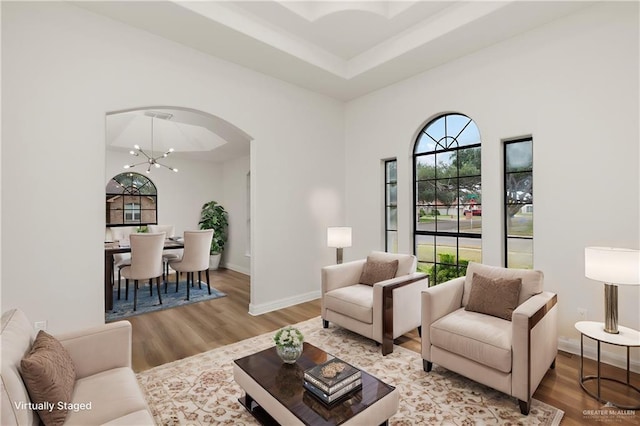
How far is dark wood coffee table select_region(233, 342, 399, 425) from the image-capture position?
1.64m

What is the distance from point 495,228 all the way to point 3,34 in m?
5.05

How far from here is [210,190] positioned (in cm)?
794

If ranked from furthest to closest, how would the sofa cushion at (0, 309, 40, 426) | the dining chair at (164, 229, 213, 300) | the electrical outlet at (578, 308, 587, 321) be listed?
the dining chair at (164, 229, 213, 300)
the electrical outlet at (578, 308, 587, 321)
the sofa cushion at (0, 309, 40, 426)

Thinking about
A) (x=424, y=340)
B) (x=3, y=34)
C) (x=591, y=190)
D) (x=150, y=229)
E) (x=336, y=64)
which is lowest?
(x=424, y=340)

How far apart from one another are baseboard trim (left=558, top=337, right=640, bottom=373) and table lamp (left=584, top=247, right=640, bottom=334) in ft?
2.52

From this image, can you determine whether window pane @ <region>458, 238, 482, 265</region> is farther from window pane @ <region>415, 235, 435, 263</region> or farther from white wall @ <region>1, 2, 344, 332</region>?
white wall @ <region>1, 2, 344, 332</region>

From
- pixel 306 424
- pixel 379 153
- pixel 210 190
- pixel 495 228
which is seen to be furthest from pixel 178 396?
pixel 210 190

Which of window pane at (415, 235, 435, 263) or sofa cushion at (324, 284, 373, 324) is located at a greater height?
window pane at (415, 235, 435, 263)

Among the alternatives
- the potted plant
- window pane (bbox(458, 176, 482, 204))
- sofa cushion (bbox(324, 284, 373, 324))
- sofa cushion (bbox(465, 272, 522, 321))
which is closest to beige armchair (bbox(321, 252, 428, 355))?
sofa cushion (bbox(324, 284, 373, 324))

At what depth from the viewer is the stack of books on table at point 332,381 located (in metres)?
1.73

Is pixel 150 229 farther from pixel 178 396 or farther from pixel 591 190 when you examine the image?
pixel 591 190

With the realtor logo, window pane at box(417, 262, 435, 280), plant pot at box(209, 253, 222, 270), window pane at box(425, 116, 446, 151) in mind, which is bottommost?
the realtor logo

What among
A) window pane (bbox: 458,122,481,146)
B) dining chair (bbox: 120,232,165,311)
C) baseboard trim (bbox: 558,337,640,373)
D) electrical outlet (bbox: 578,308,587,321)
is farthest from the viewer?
dining chair (bbox: 120,232,165,311)

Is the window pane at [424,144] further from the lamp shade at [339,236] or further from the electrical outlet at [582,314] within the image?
the electrical outlet at [582,314]
